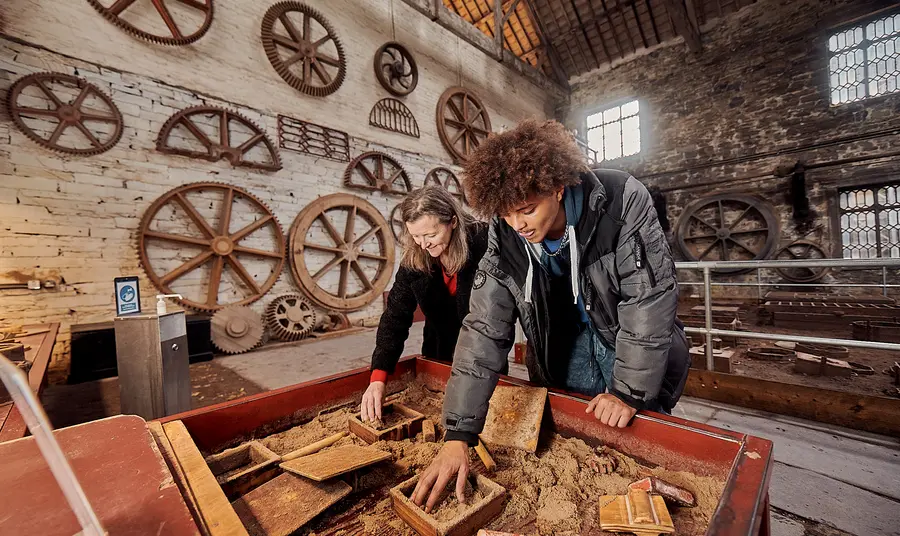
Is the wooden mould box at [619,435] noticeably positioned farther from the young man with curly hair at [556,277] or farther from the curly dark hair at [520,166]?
the curly dark hair at [520,166]

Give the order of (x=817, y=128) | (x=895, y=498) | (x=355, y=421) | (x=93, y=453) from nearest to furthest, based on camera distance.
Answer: (x=93, y=453) → (x=355, y=421) → (x=895, y=498) → (x=817, y=128)

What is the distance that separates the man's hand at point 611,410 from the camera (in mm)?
1120

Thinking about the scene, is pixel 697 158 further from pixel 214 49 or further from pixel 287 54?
pixel 214 49

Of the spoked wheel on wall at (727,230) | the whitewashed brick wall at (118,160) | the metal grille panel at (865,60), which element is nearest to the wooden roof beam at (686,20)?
the metal grille panel at (865,60)

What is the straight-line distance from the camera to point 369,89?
6688 millimetres

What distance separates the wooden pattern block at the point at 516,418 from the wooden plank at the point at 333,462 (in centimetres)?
37

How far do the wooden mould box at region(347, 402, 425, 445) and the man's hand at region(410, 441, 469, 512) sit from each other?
0.31m

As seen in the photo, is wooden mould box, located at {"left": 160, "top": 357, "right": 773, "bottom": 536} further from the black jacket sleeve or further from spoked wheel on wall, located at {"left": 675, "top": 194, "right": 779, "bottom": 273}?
spoked wheel on wall, located at {"left": 675, "top": 194, "right": 779, "bottom": 273}

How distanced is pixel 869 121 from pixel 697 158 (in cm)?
290

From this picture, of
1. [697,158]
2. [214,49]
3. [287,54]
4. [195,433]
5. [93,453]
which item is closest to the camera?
Result: [93,453]

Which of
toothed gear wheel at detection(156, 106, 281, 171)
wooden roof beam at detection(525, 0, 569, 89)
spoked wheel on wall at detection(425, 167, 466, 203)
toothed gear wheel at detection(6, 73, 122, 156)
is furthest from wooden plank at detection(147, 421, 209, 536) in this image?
wooden roof beam at detection(525, 0, 569, 89)

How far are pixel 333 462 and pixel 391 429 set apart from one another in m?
0.29

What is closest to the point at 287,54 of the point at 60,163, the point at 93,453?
the point at 60,163

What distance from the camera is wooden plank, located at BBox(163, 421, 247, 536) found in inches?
26.5
